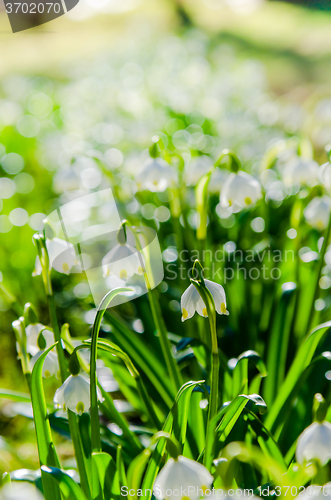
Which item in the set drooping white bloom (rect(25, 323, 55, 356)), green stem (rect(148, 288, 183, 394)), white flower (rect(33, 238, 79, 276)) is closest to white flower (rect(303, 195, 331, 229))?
green stem (rect(148, 288, 183, 394))

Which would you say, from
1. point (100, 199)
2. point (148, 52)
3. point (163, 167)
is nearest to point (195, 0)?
point (148, 52)

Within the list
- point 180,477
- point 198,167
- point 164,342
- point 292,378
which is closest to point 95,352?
point 180,477

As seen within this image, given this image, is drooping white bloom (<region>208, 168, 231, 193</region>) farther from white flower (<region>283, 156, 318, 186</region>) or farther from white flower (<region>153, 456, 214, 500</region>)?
white flower (<region>153, 456, 214, 500</region>)

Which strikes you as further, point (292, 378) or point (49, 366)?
point (292, 378)

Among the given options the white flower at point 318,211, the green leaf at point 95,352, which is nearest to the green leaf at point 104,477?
the green leaf at point 95,352

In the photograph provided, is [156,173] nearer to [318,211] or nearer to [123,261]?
[123,261]

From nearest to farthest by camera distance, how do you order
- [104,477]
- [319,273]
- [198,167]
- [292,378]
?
[104,477] < [292,378] < [319,273] < [198,167]

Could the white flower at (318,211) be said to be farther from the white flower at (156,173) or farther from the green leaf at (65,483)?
the green leaf at (65,483)
